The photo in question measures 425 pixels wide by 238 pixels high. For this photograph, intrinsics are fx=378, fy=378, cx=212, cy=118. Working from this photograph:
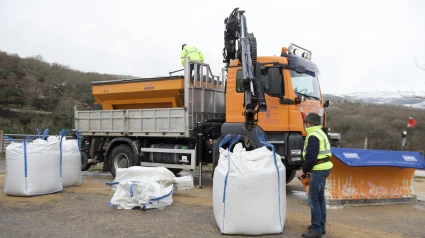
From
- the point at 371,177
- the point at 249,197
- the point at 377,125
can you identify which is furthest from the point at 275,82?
the point at 377,125

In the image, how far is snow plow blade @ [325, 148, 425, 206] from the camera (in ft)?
21.7

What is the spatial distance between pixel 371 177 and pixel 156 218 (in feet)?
13.8

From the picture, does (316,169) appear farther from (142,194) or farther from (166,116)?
(166,116)

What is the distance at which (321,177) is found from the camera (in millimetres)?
4781

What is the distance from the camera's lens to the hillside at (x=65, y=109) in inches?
942

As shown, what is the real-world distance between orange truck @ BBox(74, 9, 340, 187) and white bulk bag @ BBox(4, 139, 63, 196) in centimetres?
260

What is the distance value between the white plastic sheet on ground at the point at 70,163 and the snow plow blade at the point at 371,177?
5.20m

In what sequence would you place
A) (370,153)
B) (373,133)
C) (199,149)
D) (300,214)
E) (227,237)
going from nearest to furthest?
(227,237)
(300,214)
(370,153)
(199,149)
(373,133)

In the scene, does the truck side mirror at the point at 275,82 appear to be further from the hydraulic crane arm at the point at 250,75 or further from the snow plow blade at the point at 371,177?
the snow plow blade at the point at 371,177

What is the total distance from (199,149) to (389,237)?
443 cm

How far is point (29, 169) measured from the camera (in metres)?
6.79

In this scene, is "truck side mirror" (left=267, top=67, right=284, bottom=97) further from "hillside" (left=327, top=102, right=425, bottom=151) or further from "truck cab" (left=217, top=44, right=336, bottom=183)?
"hillside" (left=327, top=102, right=425, bottom=151)

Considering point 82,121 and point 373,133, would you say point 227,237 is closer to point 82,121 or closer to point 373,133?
point 82,121

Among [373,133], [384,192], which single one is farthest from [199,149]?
[373,133]
